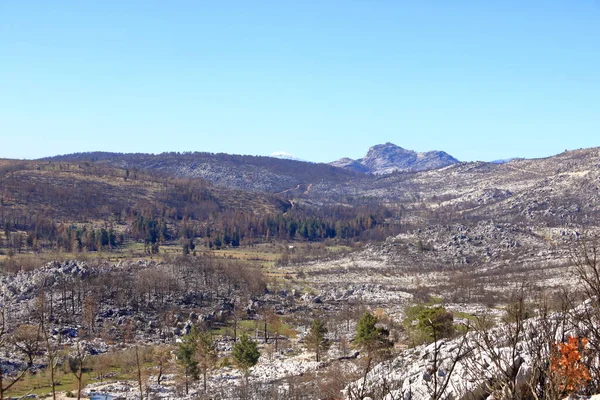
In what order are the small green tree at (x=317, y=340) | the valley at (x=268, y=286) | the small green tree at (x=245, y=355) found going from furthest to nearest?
1. the small green tree at (x=317, y=340)
2. the small green tree at (x=245, y=355)
3. the valley at (x=268, y=286)

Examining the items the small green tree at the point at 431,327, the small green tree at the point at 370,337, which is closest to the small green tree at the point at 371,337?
the small green tree at the point at 370,337

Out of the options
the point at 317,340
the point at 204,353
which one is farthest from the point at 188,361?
the point at 317,340

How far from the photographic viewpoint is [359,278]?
80938 mm

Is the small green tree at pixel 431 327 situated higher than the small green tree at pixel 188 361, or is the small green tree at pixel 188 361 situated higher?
the small green tree at pixel 431 327

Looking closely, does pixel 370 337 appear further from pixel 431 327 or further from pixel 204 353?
pixel 204 353

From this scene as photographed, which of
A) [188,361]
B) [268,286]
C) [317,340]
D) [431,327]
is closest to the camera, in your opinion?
[431,327]

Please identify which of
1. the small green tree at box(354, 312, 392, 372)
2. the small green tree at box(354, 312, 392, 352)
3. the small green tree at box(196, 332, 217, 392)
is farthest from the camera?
the small green tree at box(196, 332, 217, 392)

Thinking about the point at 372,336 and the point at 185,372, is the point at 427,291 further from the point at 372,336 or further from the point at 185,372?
the point at 185,372

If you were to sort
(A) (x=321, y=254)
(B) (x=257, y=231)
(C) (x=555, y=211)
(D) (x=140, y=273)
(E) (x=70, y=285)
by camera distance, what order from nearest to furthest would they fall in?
1. (E) (x=70, y=285)
2. (D) (x=140, y=273)
3. (A) (x=321, y=254)
4. (C) (x=555, y=211)
5. (B) (x=257, y=231)

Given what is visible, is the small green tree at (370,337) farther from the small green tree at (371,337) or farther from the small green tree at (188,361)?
the small green tree at (188,361)

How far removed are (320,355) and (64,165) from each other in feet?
500

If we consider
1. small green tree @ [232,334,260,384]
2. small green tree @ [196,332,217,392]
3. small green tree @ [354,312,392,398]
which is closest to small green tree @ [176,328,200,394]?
small green tree @ [196,332,217,392]

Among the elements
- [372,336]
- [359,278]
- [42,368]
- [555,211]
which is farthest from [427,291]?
[555,211]

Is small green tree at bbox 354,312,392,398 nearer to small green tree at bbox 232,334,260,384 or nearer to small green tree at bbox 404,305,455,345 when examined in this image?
small green tree at bbox 404,305,455,345
